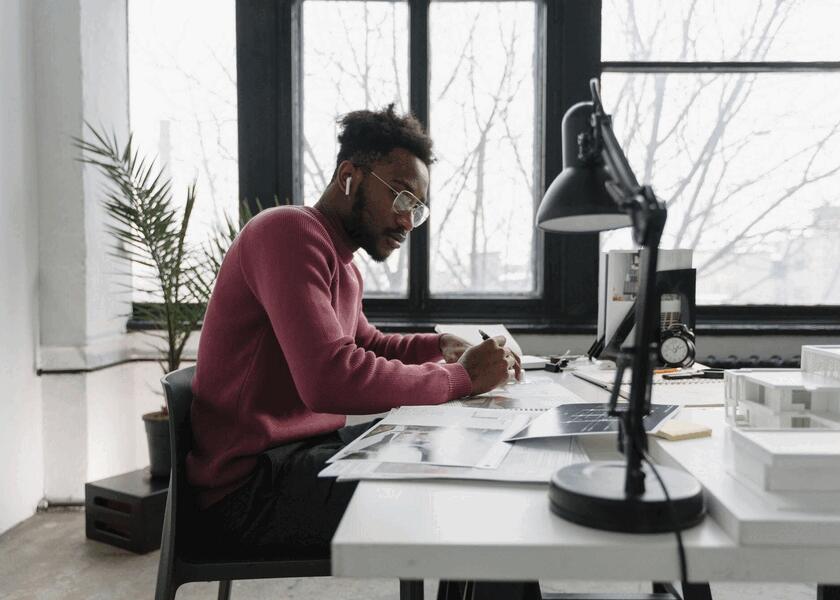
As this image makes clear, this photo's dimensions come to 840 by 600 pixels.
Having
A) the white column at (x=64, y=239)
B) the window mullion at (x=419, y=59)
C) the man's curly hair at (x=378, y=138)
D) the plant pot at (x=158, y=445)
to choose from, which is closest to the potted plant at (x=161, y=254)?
the plant pot at (x=158, y=445)

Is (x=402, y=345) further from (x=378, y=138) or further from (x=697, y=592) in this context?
(x=697, y=592)

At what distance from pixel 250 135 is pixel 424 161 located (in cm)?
171

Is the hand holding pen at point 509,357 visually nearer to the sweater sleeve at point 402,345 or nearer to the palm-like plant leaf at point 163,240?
the sweater sleeve at point 402,345

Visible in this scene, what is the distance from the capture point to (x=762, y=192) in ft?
10.5

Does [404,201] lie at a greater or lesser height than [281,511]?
greater

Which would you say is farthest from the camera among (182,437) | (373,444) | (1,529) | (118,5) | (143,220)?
(118,5)

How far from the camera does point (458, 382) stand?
1422 mm

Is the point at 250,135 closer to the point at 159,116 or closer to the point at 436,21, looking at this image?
the point at 159,116

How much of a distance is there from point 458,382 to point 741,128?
8.28 ft

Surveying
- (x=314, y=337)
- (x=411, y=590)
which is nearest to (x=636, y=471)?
(x=411, y=590)

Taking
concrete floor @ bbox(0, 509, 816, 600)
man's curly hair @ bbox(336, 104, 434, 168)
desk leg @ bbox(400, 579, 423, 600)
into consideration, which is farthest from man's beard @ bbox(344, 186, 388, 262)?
concrete floor @ bbox(0, 509, 816, 600)

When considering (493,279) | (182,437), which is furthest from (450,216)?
(182,437)

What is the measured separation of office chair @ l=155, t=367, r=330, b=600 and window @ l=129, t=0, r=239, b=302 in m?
2.21

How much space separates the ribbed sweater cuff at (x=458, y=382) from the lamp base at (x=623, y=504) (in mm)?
667
